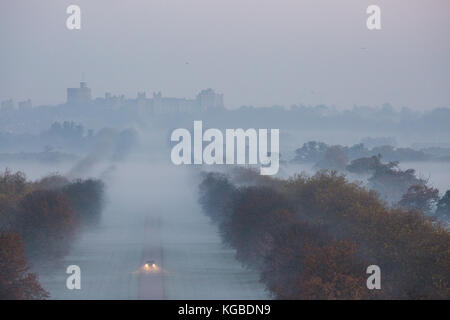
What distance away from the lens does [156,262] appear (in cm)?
6694

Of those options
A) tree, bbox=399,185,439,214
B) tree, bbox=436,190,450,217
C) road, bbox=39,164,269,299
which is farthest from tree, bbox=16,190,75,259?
tree, bbox=399,185,439,214

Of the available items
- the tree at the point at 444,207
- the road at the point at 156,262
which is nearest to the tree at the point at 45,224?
the road at the point at 156,262

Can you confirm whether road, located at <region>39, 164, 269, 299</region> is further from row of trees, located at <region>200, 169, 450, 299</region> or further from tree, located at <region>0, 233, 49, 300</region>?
tree, located at <region>0, 233, 49, 300</region>

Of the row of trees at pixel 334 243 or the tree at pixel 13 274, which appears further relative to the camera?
the tree at pixel 13 274

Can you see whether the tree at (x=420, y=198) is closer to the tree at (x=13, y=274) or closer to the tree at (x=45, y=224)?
the tree at (x=45, y=224)

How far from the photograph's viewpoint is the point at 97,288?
185ft

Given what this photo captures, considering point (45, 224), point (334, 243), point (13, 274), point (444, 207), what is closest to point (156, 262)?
point (45, 224)

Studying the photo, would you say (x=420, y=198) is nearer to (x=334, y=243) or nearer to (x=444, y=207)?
(x=444, y=207)

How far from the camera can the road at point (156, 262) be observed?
2142 inches

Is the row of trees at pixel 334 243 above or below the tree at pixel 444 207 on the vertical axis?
below

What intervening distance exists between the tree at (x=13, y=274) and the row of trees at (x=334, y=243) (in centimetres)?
1523

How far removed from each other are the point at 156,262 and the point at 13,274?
25062 millimetres
